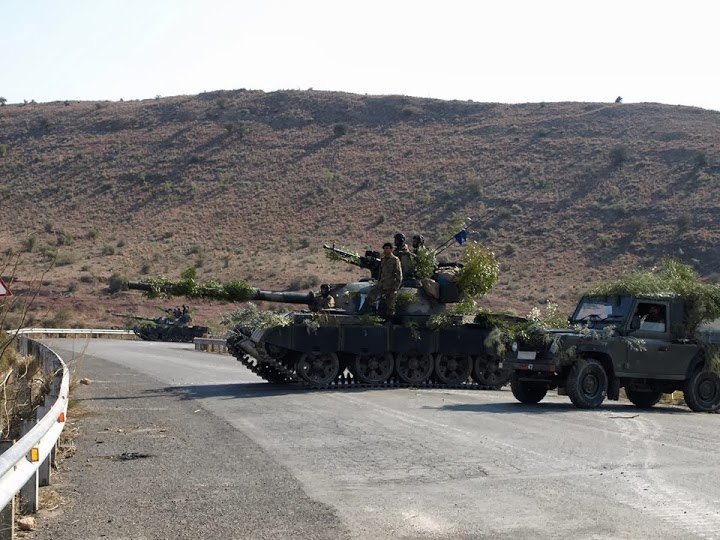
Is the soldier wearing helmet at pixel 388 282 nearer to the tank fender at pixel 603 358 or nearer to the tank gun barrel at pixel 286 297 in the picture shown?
the tank gun barrel at pixel 286 297

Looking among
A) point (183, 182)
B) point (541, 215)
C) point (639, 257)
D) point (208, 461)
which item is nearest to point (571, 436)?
point (208, 461)

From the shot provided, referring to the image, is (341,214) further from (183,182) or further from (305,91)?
(305,91)

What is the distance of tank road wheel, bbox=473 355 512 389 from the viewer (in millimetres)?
22531

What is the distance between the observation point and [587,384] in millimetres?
16656

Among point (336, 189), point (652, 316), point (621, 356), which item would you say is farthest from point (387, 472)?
point (336, 189)

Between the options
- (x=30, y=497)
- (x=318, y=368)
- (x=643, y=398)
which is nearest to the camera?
(x=30, y=497)

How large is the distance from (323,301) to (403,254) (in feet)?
6.38

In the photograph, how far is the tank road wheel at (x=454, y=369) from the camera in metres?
22.2

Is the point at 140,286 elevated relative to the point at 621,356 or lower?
elevated

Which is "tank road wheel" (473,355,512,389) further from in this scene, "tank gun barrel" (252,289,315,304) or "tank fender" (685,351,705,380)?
"tank fender" (685,351,705,380)

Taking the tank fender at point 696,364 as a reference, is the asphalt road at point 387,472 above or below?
below

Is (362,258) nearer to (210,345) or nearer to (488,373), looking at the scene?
(488,373)

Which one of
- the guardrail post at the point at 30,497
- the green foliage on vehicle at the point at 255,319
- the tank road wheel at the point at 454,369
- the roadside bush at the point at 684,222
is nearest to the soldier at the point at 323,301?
the green foliage on vehicle at the point at 255,319

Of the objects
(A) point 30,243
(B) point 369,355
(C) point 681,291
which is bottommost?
(B) point 369,355
